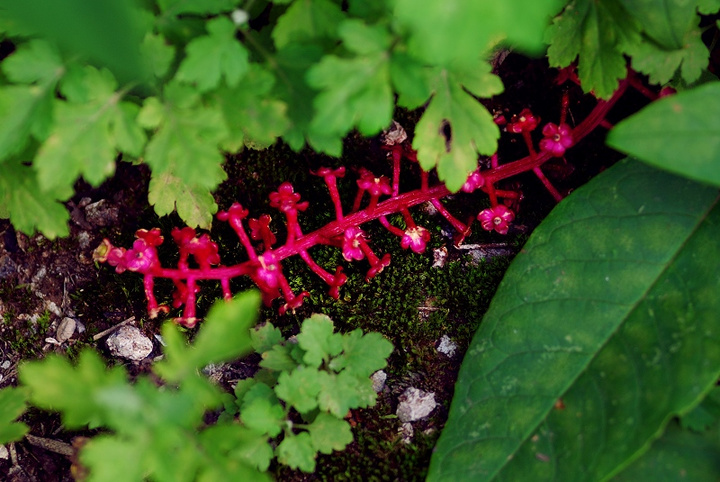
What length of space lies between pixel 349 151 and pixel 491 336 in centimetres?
92

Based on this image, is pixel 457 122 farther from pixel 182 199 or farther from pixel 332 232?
pixel 182 199

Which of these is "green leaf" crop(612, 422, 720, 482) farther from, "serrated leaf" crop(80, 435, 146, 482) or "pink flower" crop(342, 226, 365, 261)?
"serrated leaf" crop(80, 435, 146, 482)

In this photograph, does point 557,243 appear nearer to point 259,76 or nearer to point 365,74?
point 365,74

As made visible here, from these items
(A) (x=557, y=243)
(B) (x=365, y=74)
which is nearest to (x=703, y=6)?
(A) (x=557, y=243)

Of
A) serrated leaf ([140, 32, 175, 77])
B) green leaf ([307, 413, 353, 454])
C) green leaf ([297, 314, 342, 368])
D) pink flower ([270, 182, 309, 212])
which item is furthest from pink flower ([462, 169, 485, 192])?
serrated leaf ([140, 32, 175, 77])

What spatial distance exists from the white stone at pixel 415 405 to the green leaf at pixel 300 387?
396 mm

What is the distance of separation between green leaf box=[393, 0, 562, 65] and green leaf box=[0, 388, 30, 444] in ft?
5.46

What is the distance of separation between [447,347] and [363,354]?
40 centimetres

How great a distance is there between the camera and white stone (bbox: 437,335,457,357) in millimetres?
2189

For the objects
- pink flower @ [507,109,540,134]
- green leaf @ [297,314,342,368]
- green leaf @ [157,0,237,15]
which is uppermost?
green leaf @ [157,0,237,15]

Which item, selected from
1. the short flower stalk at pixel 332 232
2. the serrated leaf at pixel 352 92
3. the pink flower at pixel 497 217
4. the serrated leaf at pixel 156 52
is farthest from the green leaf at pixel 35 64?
the pink flower at pixel 497 217

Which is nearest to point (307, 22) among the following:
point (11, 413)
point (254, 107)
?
point (254, 107)

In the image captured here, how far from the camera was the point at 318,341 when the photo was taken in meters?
1.92

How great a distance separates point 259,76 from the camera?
5.41ft
